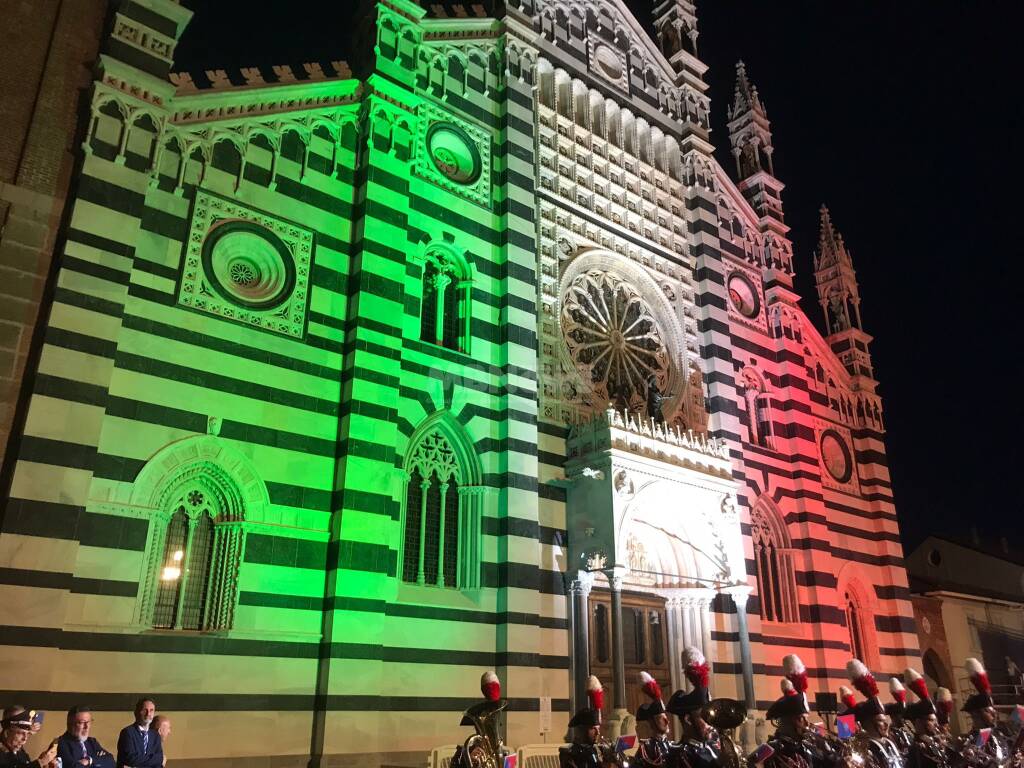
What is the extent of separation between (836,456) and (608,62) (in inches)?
594

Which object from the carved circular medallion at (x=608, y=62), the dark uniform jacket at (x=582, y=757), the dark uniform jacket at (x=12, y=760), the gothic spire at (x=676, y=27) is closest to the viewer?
the dark uniform jacket at (x=12, y=760)

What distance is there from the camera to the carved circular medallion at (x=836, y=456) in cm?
2819

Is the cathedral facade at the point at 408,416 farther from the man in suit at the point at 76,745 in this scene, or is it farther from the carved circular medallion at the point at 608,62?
the man in suit at the point at 76,745

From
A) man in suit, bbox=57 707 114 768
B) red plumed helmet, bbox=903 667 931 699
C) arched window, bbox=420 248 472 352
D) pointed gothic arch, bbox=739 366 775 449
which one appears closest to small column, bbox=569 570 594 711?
arched window, bbox=420 248 472 352

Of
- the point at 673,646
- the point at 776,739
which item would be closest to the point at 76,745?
the point at 776,739

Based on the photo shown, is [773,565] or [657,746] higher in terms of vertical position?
[773,565]

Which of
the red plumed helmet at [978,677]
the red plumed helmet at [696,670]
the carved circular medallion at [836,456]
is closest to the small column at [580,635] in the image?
the red plumed helmet at [978,677]

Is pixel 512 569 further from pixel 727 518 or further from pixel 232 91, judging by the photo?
pixel 232 91

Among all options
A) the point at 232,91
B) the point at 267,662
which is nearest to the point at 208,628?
the point at 267,662

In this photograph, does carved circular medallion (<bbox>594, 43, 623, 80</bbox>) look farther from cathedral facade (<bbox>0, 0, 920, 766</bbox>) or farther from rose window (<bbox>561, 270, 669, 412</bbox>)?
rose window (<bbox>561, 270, 669, 412</bbox>)

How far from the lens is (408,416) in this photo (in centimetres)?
1803

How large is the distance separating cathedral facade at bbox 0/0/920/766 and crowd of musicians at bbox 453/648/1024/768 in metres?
6.34

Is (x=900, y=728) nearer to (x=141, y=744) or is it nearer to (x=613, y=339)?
(x=141, y=744)

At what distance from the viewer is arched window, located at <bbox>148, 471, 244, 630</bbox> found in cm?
1450
